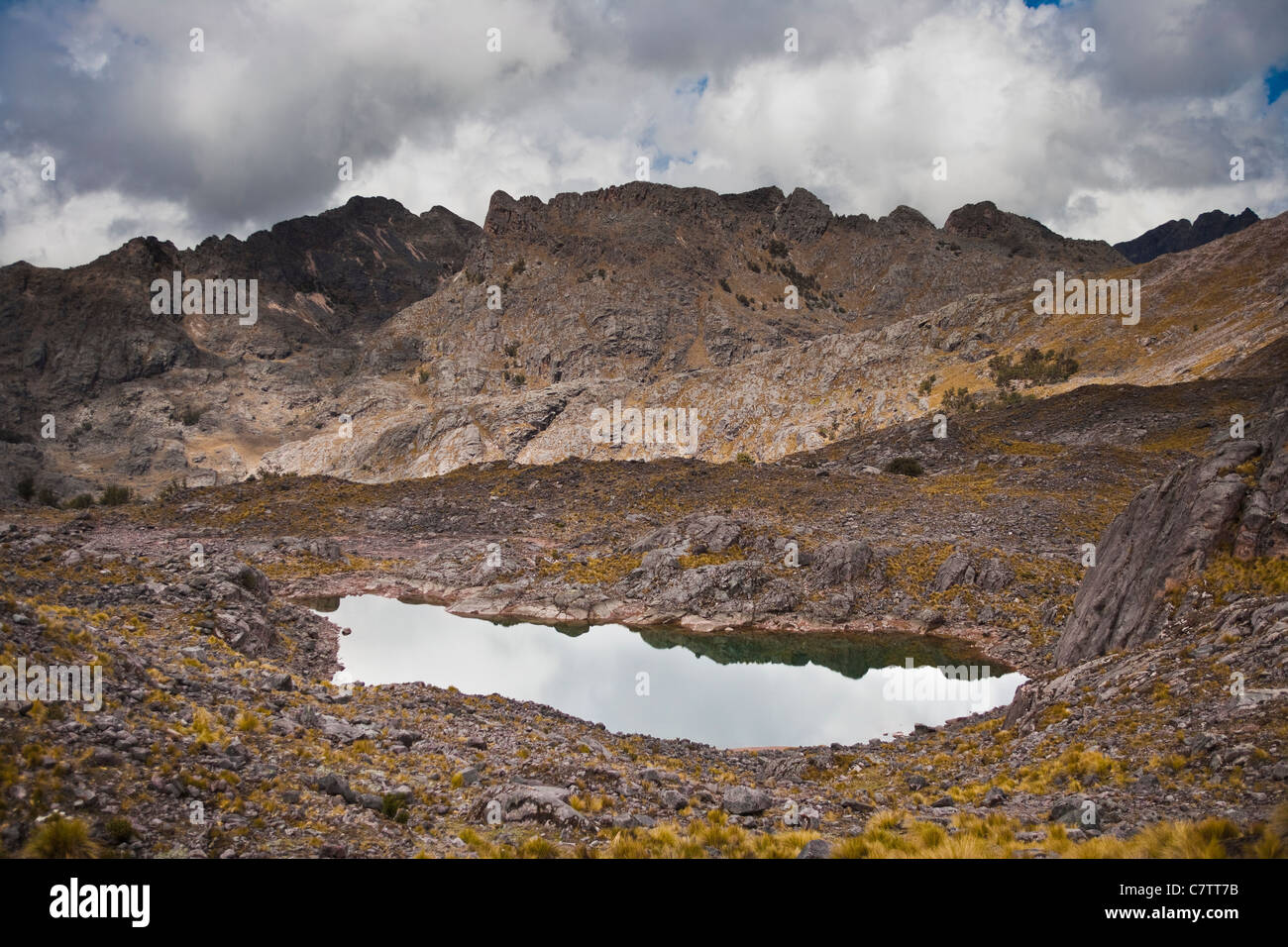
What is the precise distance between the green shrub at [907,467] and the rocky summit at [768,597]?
372mm

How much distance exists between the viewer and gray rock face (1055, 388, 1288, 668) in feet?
67.6

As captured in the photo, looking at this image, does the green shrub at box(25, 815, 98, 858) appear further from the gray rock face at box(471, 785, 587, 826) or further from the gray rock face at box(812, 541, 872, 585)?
the gray rock face at box(812, 541, 872, 585)

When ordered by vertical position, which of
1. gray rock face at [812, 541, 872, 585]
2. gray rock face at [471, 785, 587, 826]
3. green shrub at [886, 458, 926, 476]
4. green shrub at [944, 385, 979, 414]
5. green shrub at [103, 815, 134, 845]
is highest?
green shrub at [944, 385, 979, 414]

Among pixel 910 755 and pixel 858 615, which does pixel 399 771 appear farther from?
pixel 858 615

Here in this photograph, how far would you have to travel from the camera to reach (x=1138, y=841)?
33.5 feet

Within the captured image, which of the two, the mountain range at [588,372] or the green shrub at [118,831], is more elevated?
the mountain range at [588,372]

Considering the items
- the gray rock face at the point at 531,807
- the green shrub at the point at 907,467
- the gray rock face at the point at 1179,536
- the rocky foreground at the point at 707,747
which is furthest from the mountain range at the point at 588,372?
the gray rock face at the point at 531,807

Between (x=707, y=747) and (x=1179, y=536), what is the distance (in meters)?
17.2

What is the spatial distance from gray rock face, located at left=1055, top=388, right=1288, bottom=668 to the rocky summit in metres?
0.13

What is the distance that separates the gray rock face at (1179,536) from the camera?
2059cm

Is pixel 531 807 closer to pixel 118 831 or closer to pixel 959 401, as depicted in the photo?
pixel 118 831

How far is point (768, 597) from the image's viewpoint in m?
45.1

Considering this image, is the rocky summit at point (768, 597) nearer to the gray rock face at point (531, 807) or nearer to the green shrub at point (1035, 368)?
the gray rock face at point (531, 807)

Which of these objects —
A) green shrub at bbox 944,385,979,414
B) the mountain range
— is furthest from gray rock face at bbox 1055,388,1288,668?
green shrub at bbox 944,385,979,414
